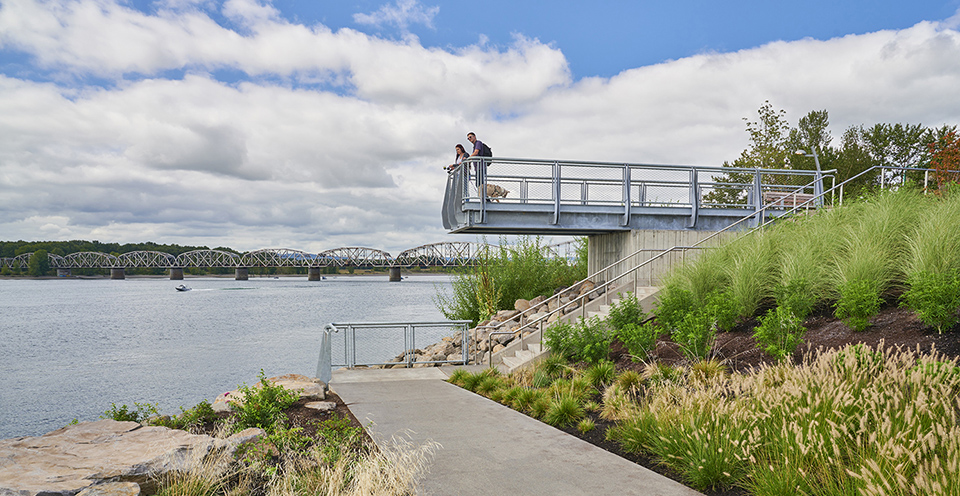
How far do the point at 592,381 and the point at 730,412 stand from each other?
3.81m

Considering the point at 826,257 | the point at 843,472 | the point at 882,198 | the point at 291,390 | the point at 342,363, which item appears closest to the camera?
the point at 843,472

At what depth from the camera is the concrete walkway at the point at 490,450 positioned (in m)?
5.21

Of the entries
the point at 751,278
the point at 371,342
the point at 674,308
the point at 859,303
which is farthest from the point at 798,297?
the point at 371,342

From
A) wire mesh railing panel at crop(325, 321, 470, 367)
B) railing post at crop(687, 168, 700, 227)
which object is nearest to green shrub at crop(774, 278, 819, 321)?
wire mesh railing panel at crop(325, 321, 470, 367)

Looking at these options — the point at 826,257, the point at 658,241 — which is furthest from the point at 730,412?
the point at 658,241

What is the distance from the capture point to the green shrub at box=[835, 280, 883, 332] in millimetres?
8312

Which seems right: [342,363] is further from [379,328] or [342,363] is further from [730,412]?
[730,412]

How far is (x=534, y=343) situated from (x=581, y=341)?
302 cm

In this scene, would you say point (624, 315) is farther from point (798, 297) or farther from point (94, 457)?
point (94, 457)

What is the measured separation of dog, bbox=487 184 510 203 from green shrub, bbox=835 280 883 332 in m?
10.5

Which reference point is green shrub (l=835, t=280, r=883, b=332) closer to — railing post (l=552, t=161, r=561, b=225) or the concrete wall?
the concrete wall

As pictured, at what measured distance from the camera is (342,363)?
44.2ft

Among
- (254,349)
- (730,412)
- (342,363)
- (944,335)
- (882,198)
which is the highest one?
(882,198)

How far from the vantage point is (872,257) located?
9250 mm
